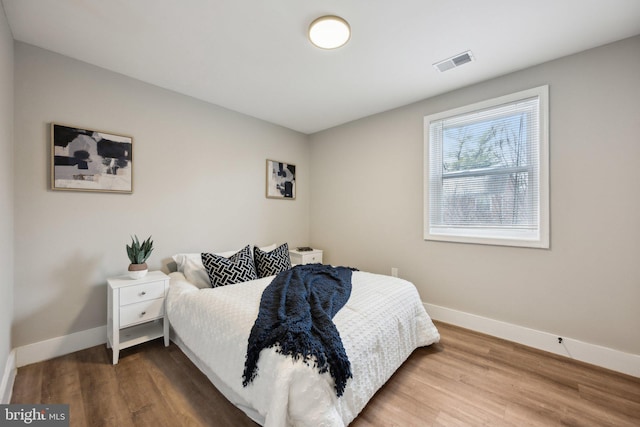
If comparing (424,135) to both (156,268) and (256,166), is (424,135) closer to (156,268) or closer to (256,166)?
(256,166)


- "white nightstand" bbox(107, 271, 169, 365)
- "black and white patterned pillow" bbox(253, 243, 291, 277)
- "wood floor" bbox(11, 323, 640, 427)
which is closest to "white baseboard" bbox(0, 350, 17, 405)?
"wood floor" bbox(11, 323, 640, 427)

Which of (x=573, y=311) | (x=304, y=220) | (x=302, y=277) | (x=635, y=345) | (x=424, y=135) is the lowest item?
(x=635, y=345)

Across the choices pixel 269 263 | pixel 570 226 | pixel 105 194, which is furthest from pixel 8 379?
pixel 570 226

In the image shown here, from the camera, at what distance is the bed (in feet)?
3.97

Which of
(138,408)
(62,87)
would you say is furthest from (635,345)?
(62,87)

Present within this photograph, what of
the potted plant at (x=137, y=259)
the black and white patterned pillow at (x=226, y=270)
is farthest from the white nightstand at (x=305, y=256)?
the potted plant at (x=137, y=259)

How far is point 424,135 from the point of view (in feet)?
9.73

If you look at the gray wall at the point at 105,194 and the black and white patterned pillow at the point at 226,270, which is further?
the black and white patterned pillow at the point at 226,270

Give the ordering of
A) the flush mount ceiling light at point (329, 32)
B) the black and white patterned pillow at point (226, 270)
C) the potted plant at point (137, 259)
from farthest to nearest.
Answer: the black and white patterned pillow at point (226, 270) < the potted plant at point (137, 259) < the flush mount ceiling light at point (329, 32)

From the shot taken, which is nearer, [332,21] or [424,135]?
[332,21]

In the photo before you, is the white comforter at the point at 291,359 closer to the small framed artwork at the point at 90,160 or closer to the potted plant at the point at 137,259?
the potted plant at the point at 137,259

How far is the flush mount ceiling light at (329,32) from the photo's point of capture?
1.74 meters

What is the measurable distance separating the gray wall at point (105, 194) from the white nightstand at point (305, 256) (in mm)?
706

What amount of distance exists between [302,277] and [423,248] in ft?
5.03
